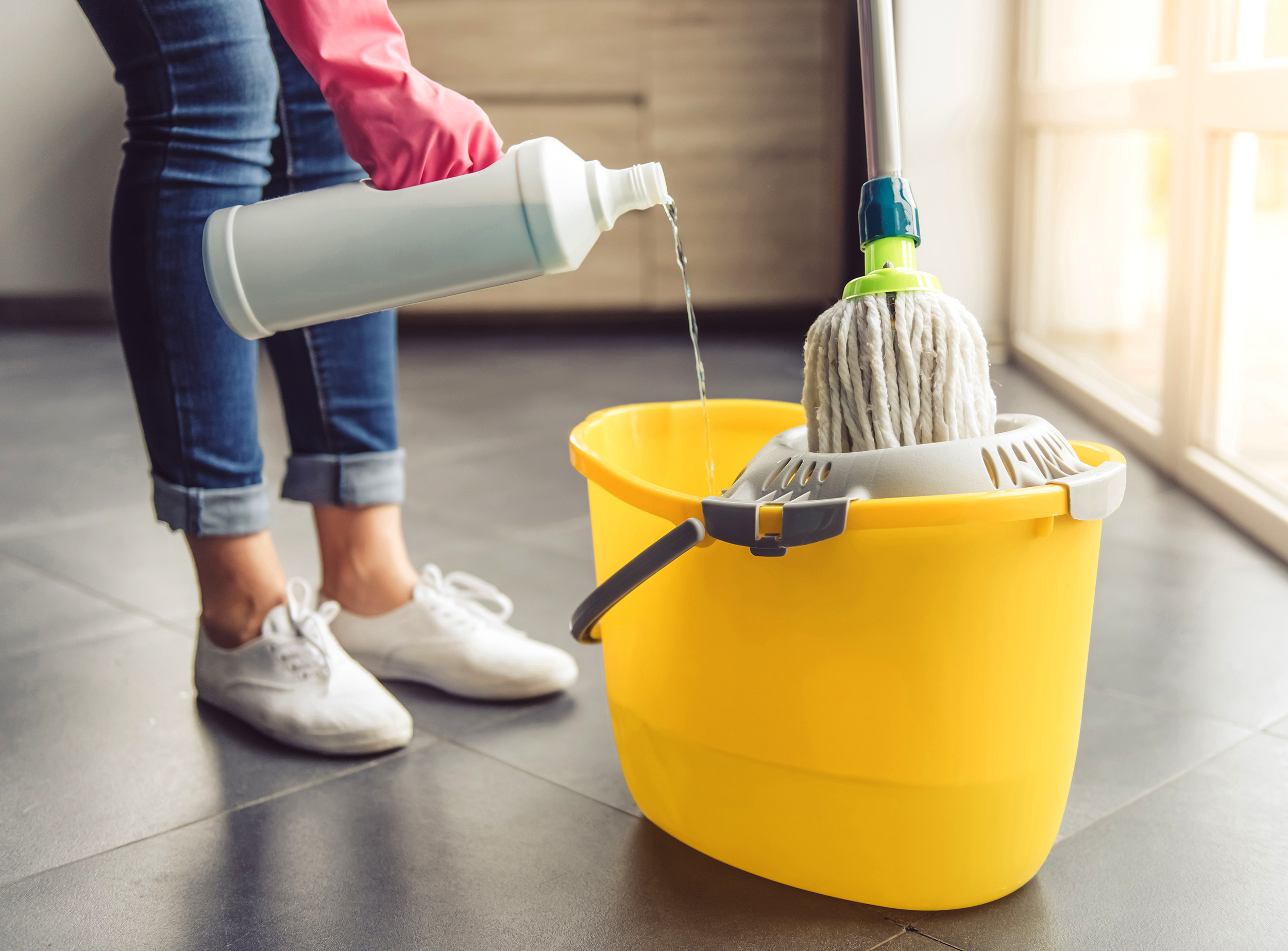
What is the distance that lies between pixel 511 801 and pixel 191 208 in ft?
1.42

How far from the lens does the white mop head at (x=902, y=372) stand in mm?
579

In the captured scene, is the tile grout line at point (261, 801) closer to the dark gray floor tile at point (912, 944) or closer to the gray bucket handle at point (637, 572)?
the gray bucket handle at point (637, 572)

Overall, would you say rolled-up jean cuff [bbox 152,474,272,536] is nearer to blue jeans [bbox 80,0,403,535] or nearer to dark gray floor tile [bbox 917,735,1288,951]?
blue jeans [bbox 80,0,403,535]

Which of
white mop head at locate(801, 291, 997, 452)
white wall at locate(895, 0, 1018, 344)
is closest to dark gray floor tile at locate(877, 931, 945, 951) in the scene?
white mop head at locate(801, 291, 997, 452)

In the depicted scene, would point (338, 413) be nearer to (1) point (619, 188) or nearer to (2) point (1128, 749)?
(1) point (619, 188)

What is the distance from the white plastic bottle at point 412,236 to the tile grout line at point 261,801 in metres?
0.32

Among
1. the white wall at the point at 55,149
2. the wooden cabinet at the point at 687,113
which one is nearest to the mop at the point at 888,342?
the wooden cabinet at the point at 687,113

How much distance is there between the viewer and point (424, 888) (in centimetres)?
67

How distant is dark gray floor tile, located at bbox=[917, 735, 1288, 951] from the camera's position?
61cm

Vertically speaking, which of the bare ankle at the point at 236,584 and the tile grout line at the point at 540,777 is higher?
the bare ankle at the point at 236,584

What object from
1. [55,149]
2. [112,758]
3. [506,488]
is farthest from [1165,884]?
[55,149]

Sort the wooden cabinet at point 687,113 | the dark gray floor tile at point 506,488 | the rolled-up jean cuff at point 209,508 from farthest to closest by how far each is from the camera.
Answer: the wooden cabinet at point 687,113 < the dark gray floor tile at point 506,488 < the rolled-up jean cuff at point 209,508

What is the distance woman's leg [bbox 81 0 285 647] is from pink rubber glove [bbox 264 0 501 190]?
164 millimetres

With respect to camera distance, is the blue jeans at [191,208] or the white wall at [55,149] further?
the white wall at [55,149]
